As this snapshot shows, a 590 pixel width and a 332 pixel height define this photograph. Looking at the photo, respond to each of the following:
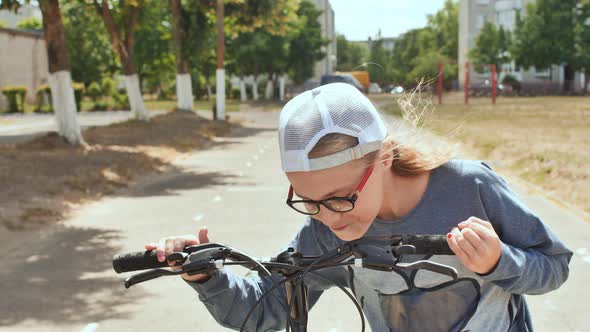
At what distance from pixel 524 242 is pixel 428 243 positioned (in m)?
0.50

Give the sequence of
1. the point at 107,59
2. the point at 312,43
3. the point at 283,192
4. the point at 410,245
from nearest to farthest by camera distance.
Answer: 1. the point at 410,245
2. the point at 283,192
3. the point at 107,59
4. the point at 312,43

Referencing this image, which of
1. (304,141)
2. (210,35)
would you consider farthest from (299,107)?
(210,35)

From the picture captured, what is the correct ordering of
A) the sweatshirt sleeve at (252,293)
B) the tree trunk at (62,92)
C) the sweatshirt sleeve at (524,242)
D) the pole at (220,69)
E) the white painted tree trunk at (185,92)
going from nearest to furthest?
the sweatshirt sleeve at (524,242) → the sweatshirt sleeve at (252,293) → the tree trunk at (62,92) → the pole at (220,69) → the white painted tree trunk at (185,92)

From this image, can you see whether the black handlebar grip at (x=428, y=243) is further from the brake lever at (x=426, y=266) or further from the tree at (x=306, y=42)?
the tree at (x=306, y=42)

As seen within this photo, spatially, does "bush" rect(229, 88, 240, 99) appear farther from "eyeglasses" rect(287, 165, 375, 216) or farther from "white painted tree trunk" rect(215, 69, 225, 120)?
"eyeglasses" rect(287, 165, 375, 216)

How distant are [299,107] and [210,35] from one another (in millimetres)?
36157

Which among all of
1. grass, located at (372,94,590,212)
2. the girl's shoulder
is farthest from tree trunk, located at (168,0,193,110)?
the girl's shoulder

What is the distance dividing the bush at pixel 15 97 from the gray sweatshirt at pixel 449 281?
5118cm

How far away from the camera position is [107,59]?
7025 cm

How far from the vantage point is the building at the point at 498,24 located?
9038 cm

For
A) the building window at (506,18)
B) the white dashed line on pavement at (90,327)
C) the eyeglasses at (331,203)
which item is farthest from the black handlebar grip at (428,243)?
the building window at (506,18)

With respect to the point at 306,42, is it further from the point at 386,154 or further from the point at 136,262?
the point at 136,262

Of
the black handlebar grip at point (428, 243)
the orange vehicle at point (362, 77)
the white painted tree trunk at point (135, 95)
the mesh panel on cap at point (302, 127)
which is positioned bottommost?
the white painted tree trunk at point (135, 95)

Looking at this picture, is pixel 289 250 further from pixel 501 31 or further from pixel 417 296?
pixel 501 31
